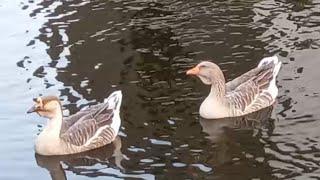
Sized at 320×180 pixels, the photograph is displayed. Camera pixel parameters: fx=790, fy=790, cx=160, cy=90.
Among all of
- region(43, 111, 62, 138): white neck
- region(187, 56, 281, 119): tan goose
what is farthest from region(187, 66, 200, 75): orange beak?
region(43, 111, 62, 138): white neck

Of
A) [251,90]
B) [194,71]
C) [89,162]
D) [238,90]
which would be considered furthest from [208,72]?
[89,162]

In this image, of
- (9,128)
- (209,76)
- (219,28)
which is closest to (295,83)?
(209,76)

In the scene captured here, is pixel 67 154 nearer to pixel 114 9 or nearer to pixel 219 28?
pixel 219 28

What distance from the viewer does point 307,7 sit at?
712 inches

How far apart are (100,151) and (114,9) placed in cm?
739

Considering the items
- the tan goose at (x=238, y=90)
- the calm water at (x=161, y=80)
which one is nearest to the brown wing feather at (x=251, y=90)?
the tan goose at (x=238, y=90)

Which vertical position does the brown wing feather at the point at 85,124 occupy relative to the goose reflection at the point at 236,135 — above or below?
above

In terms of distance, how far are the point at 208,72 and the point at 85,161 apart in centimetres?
271

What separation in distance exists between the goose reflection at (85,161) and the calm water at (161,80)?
0.02 meters

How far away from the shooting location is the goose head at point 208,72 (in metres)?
13.5

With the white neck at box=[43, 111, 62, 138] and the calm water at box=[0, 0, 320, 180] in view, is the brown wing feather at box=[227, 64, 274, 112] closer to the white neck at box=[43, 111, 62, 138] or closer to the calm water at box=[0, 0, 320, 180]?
the calm water at box=[0, 0, 320, 180]

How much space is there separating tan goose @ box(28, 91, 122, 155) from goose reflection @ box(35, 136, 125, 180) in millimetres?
97

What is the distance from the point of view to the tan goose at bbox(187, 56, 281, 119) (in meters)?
13.5

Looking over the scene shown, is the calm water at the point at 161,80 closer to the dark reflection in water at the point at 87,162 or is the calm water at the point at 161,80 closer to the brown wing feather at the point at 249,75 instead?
the dark reflection in water at the point at 87,162
